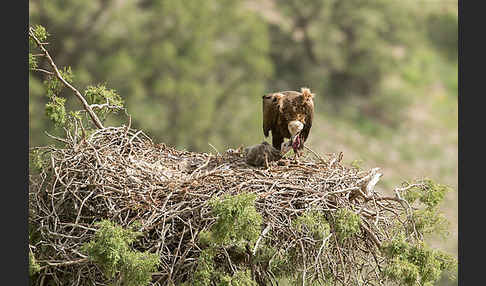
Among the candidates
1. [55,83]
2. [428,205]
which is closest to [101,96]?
[55,83]

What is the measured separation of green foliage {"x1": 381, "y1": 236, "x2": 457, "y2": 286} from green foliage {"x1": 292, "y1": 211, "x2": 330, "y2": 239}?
0.46 meters

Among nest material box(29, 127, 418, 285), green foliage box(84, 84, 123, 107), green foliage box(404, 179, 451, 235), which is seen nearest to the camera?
nest material box(29, 127, 418, 285)

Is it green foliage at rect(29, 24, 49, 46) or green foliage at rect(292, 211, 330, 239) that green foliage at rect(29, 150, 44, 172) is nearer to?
green foliage at rect(29, 24, 49, 46)

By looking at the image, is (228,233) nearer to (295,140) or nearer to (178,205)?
(178,205)

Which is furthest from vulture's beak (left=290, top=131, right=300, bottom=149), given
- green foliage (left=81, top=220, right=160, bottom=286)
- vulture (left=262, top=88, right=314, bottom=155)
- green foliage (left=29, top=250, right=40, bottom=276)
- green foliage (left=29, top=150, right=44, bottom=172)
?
green foliage (left=29, top=250, right=40, bottom=276)

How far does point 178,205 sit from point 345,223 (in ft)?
3.56

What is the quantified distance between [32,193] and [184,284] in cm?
151

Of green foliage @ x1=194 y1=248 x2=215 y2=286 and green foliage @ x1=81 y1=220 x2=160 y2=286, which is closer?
green foliage @ x1=81 y1=220 x2=160 y2=286

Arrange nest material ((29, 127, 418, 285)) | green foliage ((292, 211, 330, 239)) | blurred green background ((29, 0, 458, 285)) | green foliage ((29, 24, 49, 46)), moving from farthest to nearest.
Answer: blurred green background ((29, 0, 458, 285))
green foliage ((29, 24, 49, 46))
nest material ((29, 127, 418, 285))
green foliage ((292, 211, 330, 239))

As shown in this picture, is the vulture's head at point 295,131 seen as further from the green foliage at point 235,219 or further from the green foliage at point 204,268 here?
the green foliage at point 204,268

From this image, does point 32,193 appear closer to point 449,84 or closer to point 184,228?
point 184,228

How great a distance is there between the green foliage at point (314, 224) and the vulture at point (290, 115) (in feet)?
3.76

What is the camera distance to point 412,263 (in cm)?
497

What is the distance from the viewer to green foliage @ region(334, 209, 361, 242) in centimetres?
494
